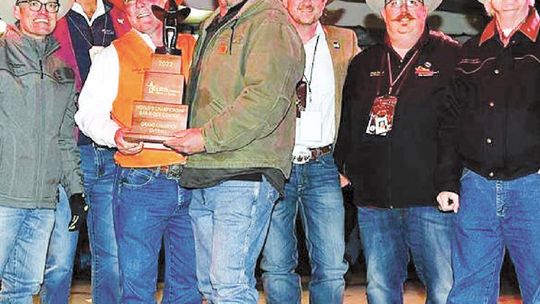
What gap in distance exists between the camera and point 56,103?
3.80 m

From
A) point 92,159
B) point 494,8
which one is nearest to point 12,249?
point 92,159

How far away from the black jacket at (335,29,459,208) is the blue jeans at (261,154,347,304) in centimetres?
19

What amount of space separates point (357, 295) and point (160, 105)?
316 cm

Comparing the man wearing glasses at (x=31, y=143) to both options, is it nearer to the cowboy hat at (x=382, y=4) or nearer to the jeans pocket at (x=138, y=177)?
the jeans pocket at (x=138, y=177)

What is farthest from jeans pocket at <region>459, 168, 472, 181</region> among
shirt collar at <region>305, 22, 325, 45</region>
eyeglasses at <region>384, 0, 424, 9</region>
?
shirt collar at <region>305, 22, 325, 45</region>

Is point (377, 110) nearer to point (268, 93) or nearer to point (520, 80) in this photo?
point (520, 80)

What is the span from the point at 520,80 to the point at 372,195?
82 cm

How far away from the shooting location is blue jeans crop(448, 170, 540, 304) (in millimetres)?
3455

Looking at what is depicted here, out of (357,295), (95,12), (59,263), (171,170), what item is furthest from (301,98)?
(357,295)

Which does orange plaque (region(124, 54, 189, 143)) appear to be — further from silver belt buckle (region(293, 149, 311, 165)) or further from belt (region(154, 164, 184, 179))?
silver belt buckle (region(293, 149, 311, 165))

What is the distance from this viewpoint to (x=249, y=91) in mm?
3053

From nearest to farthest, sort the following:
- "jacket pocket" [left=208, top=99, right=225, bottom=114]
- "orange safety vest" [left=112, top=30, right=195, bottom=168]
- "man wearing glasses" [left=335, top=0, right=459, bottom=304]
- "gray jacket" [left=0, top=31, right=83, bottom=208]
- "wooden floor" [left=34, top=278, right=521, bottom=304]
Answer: "jacket pocket" [left=208, top=99, right=225, bottom=114]
"orange safety vest" [left=112, top=30, right=195, bottom=168]
"gray jacket" [left=0, top=31, right=83, bottom=208]
"man wearing glasses" [left=335, top=0, right=459, bottom=304]
"wooden floor" [left=34, top=278, right=521, bottom=304]

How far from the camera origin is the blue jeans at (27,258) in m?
3.77

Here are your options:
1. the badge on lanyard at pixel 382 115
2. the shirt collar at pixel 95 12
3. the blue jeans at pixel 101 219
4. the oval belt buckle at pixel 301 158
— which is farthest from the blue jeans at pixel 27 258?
the badge on lanyard at pixel 382 115
